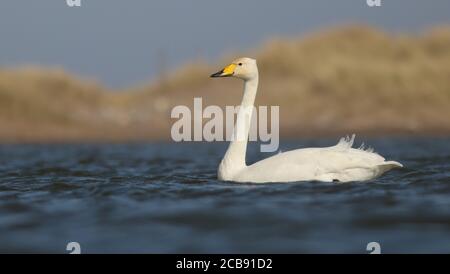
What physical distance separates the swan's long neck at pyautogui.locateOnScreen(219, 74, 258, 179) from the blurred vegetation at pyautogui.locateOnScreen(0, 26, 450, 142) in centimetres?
1912

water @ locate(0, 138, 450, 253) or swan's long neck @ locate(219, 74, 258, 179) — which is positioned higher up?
swan's long neck @ locate(219, 74, 258, 179)

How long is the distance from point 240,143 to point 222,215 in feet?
9.01

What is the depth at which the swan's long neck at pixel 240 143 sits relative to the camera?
11352 millimetres

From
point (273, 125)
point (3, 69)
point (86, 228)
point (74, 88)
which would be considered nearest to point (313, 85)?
point (273, 125)

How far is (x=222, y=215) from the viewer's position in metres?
8.84

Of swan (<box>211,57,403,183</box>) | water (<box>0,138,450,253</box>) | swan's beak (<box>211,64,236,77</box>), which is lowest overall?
water (<box>0,138,450,253</box>)

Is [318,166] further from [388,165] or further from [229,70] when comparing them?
[229,70]

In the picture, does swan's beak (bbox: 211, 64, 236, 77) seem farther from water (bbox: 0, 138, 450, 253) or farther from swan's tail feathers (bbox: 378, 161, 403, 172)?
swan's tail feathers (bbox: 378, 161, 403, 172)

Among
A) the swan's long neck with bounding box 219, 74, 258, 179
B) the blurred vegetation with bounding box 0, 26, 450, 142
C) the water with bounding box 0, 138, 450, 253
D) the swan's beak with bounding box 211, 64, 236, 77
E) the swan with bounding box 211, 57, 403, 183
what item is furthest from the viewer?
the blurred vegetation with bounding box 0, 26, 450, 142

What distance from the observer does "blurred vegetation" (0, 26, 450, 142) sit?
31844 mm

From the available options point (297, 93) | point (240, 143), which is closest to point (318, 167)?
point (240, 143)

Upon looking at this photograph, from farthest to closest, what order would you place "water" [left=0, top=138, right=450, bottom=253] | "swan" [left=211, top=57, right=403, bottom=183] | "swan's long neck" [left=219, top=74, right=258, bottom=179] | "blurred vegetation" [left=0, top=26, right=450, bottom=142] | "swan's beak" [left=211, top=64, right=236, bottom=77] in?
"blurred vegetation" [left=0, top=26, right=450, bottom=142]
"swan's beak" [left=211, top=64, right=236, bottom=77]
"swan's long neck" [left=219, top=74, right=258, bottom=179]
"swan" [left=211, top=57, right=403, bottom=183]
"water" [left=0, top=138, right=450, bottom=253]

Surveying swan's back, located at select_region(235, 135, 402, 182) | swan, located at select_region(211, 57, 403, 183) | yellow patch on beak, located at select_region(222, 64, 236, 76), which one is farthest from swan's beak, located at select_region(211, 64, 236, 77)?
swan's back, located at select_region(235, 135, 402, 182)

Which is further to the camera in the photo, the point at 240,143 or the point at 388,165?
the point at 240,143
